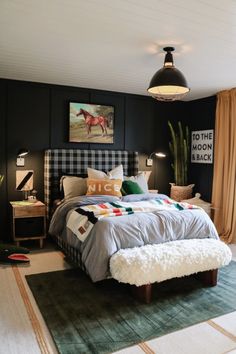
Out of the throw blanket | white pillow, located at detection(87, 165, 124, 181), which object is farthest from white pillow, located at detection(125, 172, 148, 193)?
the throw blanket

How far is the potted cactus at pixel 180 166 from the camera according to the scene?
525 centimetres

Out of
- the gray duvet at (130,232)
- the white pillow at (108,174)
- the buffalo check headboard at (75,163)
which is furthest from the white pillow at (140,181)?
the gray duvet at (130,232)

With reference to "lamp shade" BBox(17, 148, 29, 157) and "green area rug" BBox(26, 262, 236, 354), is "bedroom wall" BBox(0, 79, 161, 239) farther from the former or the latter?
"green area rug" BBox(26, 262, 236, 354)

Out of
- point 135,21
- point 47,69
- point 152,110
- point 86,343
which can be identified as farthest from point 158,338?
point 152,110

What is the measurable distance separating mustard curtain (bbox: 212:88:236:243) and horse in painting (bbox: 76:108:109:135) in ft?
6.18

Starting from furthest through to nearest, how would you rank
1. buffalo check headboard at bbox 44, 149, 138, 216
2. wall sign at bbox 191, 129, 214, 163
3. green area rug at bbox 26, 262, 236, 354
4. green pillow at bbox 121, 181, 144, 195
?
wall sign at bbox 191, 129, 214, 163 → buffalo check headboard at bbox 44, 149, 138, 216 → green pillow at bbox 121, 181, 144, 195 → green area rug at bbox 26, 262, 236, 354

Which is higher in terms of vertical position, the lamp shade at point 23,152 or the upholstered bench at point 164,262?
the lamp shade at point 23,152

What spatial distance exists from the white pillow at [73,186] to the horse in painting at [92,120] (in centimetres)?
98

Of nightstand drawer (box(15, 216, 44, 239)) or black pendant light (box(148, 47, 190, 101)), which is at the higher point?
black pendant light (box(148, 47, 190, 101))

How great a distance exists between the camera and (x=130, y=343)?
2.10 metres

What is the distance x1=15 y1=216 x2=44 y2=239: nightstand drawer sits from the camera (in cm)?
398

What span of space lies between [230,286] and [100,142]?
9.65 ft

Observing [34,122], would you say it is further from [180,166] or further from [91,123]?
[180,166]

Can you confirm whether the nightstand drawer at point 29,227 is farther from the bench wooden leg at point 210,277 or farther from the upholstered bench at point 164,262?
the bench wooden leg at point 210,277
